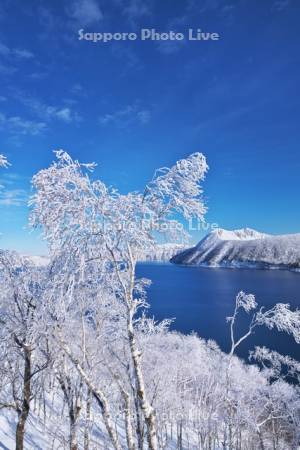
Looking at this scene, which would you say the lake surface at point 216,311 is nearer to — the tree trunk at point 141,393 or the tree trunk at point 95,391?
the tree trunk at point 95,391

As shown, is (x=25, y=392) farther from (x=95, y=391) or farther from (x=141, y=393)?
(x=141, y=393)

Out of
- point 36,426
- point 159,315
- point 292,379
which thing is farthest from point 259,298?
point 36,426

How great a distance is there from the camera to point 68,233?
906 cm

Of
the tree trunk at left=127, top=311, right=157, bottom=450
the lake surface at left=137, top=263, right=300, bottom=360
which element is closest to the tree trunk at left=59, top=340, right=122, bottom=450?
the tree trunk at left=127, top=311, right=157, bottom=450

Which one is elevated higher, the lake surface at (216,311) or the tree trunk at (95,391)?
the tree trunk at (95,391)

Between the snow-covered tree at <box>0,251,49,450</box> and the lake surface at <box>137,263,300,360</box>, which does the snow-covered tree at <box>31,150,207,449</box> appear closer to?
the snow-covered tree at <box>0,251,49,450</box>

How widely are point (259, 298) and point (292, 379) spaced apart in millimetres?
75206

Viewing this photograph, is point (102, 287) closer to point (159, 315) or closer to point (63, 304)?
point (63, 304)

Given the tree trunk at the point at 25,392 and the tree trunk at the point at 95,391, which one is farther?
the tree trunk at the point at 25,392

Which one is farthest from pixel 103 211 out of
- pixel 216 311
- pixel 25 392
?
pixel 216 311

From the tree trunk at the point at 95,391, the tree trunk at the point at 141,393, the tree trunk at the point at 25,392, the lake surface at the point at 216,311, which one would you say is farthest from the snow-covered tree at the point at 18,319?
the lake surface at the point at 216,311

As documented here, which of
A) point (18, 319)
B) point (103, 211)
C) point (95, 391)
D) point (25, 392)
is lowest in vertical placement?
point (25, 392)

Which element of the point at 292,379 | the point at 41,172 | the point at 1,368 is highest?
the point at 41,172

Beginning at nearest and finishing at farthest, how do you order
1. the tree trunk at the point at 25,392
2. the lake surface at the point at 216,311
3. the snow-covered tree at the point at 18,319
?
the snow-covered tree at the point at 18,319
the tree trunk at the point at 25,392
the lake surface at the point at 216,311
